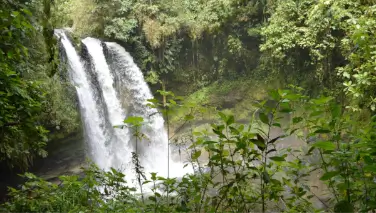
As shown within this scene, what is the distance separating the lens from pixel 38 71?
6.05 metres

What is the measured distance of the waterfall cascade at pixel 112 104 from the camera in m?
9.41

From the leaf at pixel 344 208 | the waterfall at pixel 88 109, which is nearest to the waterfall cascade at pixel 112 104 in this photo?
the waterfall at pixel 88 109

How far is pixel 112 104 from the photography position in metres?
10.5

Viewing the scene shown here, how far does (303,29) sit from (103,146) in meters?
7.22

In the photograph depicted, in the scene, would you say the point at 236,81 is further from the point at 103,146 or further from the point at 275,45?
the point at 103,146

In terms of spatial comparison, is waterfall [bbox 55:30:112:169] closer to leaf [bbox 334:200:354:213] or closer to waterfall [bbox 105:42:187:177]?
waterfall [bbox 105:42:187:177]

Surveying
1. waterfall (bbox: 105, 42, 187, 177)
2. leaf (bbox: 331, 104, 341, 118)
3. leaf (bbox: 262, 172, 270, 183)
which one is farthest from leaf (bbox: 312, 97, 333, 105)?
waterfall (bbox: 105, 42, 187, 177)

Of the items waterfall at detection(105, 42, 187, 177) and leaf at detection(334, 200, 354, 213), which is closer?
leaf at detection(334, 200, 354, 213)

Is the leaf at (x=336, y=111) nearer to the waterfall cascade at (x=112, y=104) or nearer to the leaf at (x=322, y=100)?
the leaf at (x=322, y=100)

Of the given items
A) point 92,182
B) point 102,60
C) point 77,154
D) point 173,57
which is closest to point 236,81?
point 173,57

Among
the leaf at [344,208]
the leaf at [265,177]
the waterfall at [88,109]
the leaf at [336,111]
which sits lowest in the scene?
the leaf at [344,208]

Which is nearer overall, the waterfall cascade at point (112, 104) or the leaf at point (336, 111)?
the leaf at point (336, 111)

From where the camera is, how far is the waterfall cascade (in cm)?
941

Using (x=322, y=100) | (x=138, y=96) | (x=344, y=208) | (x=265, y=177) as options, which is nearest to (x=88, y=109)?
(x=138, y=96)
